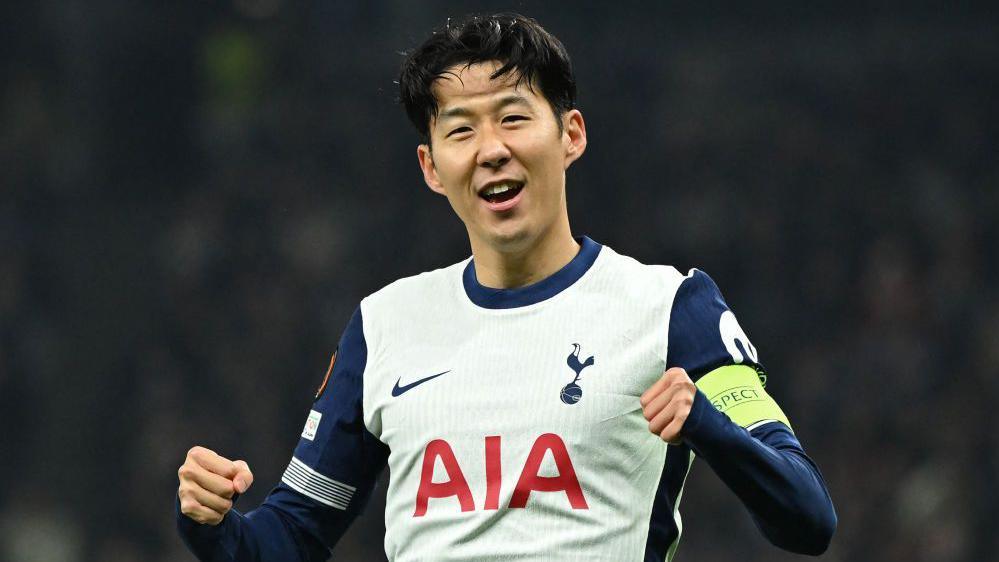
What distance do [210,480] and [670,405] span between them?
76cm

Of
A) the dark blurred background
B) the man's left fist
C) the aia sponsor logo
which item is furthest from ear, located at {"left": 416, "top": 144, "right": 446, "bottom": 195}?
the dark blurred background

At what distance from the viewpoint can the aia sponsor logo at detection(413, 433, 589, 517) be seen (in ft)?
7.45

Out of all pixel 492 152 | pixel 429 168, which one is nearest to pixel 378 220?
pixel 429 168

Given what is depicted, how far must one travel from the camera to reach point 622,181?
7.05m

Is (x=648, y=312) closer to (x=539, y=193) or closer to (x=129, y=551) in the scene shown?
(x=539, y=193)

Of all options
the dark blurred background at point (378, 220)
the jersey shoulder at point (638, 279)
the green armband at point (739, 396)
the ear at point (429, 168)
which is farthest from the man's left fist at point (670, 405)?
the dark blurred background at point (378, 220)

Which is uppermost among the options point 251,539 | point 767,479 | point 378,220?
point 767,479

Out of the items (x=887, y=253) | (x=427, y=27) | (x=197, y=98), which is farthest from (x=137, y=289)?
(x=887, y=253)

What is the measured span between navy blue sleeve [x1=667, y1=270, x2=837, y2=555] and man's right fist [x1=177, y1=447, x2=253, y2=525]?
705 millimetres

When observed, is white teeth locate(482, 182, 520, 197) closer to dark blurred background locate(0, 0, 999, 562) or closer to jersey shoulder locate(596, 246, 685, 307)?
jersey shoulder locate(596, 246, 685, 307)

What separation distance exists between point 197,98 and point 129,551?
2.35 m

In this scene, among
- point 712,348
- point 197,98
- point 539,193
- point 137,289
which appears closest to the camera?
point 712,348

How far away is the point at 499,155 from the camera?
7.91 feet

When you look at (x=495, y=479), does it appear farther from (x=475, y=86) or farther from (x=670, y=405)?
(x=475, y=86)
